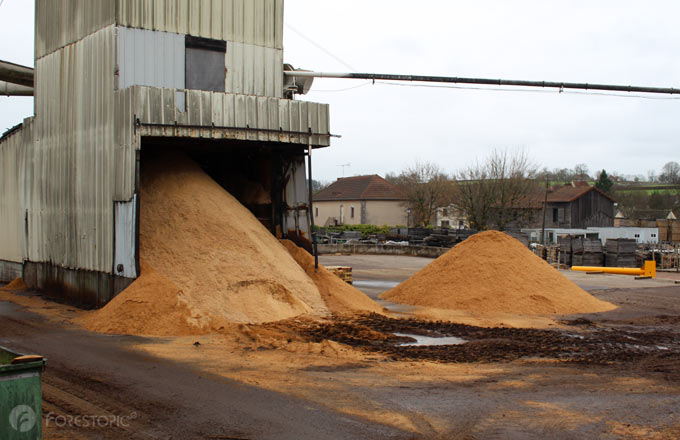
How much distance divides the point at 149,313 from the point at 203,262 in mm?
1990

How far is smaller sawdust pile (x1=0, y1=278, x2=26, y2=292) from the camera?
19.8 m

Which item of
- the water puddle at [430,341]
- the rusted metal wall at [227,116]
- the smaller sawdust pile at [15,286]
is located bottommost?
the water puddle at [430,341]

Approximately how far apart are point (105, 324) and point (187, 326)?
1766 mm

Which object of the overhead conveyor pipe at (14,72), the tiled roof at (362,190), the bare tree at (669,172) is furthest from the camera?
the bare tree at (669,172)

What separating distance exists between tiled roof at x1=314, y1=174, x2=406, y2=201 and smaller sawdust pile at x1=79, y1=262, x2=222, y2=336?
57.8 meters

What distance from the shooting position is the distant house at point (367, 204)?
71.2m

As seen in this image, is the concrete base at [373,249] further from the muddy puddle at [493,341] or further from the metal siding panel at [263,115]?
the muddy puddle at [493,341]

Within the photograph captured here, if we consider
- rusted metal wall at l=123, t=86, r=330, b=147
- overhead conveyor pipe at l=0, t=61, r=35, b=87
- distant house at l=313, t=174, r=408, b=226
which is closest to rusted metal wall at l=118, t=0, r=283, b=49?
rusted metal wall at l=123, t=86, r=330, b=147

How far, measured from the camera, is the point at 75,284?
16.8m

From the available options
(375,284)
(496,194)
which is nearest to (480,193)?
(496,194)

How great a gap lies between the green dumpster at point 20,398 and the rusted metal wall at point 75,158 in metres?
9.96

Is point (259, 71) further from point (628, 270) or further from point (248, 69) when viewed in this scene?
point (628, 270)

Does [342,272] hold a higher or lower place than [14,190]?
lower

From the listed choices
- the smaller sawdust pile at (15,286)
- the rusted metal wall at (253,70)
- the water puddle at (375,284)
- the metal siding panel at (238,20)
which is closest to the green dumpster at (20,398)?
the rusted metal wall at (253,70)
